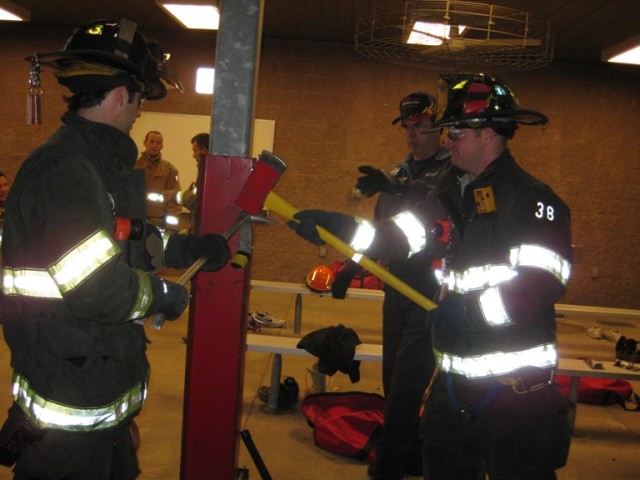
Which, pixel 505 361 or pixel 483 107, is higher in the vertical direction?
pixel 483 107

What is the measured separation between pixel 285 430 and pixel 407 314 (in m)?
1.39

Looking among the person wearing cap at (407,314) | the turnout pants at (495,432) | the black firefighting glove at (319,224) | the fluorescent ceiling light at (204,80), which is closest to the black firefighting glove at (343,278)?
the person wearing cap at (407,314)

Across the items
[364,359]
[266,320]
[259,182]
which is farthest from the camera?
[266,320]

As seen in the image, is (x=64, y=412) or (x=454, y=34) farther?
(x=454, y=34)

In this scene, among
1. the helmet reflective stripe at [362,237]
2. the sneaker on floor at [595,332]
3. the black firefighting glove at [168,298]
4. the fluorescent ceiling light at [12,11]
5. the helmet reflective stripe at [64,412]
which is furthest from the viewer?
the fluorescent ceiling light at [12,11]

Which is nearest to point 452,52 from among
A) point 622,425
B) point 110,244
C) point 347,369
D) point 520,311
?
point 347,369

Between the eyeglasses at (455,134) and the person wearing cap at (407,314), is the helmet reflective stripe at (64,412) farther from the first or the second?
the person wearing cap at (407,314)

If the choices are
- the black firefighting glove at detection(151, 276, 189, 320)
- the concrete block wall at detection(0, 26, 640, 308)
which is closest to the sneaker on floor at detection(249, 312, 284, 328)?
the concrete block wall at detection(0, 26, 640, 308)

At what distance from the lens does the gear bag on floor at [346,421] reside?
3660 millimetres

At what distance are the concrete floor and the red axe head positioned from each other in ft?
6.12

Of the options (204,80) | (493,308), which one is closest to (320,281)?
(493,308)

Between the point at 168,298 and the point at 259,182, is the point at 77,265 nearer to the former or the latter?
the point at 168,298

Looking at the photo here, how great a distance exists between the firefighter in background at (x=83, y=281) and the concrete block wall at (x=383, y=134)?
7014 mm

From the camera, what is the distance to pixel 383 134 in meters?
8.86
